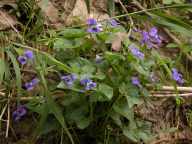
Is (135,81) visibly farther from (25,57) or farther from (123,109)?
(25,57)

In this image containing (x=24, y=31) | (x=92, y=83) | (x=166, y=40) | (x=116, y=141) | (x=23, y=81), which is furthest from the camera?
(x=166, y=40)

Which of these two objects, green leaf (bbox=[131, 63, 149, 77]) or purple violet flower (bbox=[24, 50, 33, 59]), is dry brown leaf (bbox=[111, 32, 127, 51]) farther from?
purple violet flower (bbox=[24, 50, 33, 59])

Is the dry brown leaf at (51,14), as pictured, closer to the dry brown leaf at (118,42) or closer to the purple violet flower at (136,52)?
the dry brown leaf at (118,42)

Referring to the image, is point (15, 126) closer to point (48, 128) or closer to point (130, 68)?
point (48, 128)

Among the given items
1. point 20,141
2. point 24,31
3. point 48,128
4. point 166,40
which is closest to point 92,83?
point 48,128

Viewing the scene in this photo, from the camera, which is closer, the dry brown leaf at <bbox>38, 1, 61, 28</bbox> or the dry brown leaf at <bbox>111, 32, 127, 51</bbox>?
the dry brown leaf at <bbox>111, 32, 127, 51</bbox>

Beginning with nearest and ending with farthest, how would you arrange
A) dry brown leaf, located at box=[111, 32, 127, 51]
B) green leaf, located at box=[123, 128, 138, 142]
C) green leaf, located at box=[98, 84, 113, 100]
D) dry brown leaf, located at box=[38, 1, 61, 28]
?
green leaf, located at box=[98, 84, 113, 100] → green leaf, located at box=[123, 128, 138, 142] → dry brown leaf, located at box=[111, 32, 127, 51] → dry brown leaf, located at box=[38, 1, 61, 28]

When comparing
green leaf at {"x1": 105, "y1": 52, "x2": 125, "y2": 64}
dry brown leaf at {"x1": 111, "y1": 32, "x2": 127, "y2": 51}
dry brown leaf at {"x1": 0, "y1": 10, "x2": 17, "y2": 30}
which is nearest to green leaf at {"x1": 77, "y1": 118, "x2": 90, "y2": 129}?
green leaf at {"x1": 105, "y1": 52, "x2": 125, "y2": 64}

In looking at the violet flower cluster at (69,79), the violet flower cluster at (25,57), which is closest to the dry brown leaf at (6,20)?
the violet flower cluster at (25,57)
